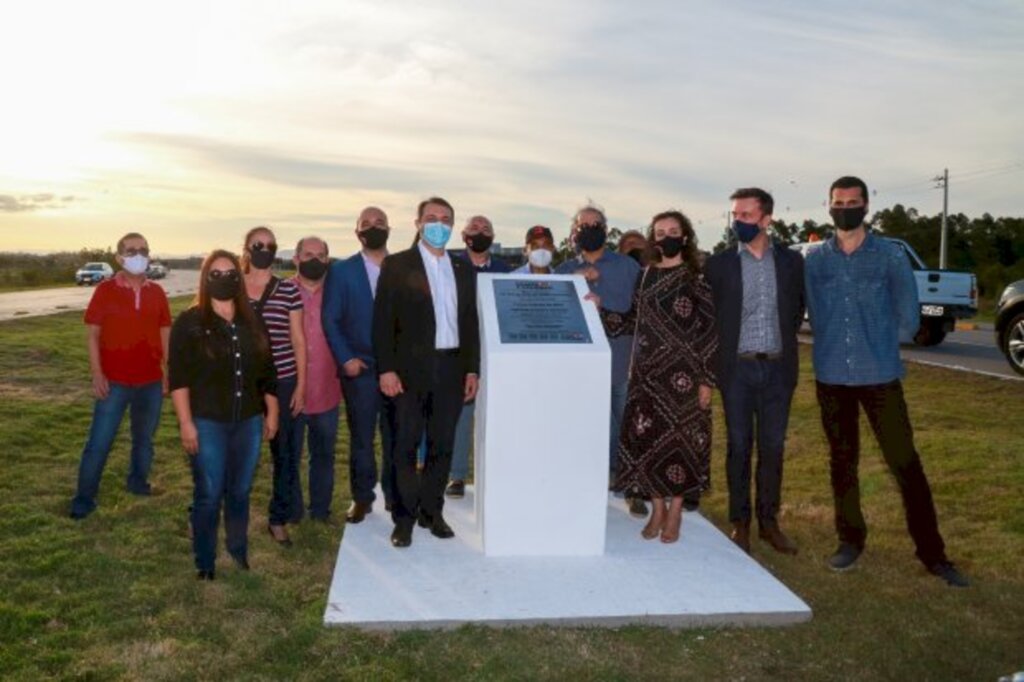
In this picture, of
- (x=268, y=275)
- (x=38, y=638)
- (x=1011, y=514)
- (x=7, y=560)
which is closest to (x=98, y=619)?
(x=38, y=638)

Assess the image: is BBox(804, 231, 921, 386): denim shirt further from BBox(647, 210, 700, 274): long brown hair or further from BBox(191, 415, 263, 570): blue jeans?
BBox(191, 415, 263, 570): blue jeans

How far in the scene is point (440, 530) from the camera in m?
6.02

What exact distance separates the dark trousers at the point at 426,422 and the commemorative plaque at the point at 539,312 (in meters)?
0.41

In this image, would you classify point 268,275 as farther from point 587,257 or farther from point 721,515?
point 721,515

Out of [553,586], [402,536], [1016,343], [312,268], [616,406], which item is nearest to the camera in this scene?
[553,586]

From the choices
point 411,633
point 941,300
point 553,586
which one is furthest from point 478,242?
point 941,300

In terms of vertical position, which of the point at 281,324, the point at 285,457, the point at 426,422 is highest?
the point at 281,324

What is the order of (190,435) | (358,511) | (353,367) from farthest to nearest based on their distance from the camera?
1. (358,511)
2. (353,367)
3. (190,435)

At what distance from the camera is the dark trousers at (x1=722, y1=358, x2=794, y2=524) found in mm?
5809

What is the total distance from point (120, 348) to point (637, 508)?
3699 mm

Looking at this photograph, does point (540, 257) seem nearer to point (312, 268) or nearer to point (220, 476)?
point (312, 268)

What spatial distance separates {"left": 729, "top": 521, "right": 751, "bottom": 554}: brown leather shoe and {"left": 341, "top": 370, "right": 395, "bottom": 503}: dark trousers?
7.18 feet

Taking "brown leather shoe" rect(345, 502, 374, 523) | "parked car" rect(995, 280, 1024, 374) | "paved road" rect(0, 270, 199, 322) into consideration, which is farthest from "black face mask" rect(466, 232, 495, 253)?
"paved road" rect(0, 270, 199, 322)

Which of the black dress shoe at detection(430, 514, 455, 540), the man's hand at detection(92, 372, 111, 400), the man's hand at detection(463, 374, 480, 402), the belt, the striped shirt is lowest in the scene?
the black dress shoe at detection(430, 514, 455, 540)
